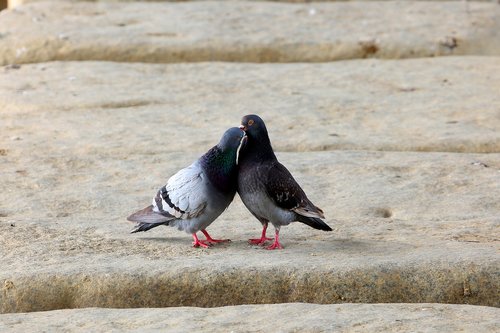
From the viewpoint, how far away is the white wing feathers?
153 inches

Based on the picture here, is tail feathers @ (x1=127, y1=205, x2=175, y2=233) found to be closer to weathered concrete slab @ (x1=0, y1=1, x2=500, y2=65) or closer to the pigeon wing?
the pigeon wing

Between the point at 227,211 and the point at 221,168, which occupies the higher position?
the point at 221,168

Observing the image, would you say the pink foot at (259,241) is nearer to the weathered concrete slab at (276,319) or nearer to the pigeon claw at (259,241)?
the pigeon claw at (259,241)

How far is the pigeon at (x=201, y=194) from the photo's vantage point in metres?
3.90

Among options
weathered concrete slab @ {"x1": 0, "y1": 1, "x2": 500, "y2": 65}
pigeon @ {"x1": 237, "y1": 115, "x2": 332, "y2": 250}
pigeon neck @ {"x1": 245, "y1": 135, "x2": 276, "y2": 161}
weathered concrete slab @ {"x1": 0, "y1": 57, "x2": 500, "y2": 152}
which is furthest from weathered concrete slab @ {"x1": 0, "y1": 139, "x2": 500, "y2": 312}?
weathered concrete slab @ {"x1": 0, "y1": 1, "x2": 500, "y2": 65}

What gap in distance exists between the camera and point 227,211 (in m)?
4.56

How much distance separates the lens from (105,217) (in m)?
4.42

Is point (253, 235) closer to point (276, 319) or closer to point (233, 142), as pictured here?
point (233, 142)

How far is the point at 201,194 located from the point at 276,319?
0.81m

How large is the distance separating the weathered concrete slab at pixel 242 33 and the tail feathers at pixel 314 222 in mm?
3680

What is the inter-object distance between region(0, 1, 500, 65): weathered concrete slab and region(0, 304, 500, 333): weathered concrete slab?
14.2ft

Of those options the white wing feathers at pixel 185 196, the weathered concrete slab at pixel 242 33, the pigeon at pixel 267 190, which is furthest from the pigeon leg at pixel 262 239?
the weathered concrete slab at pixel 242 33

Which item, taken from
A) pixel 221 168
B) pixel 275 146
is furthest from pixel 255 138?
pixel 275 146

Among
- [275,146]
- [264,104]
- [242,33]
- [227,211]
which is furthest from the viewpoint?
[242,33]
